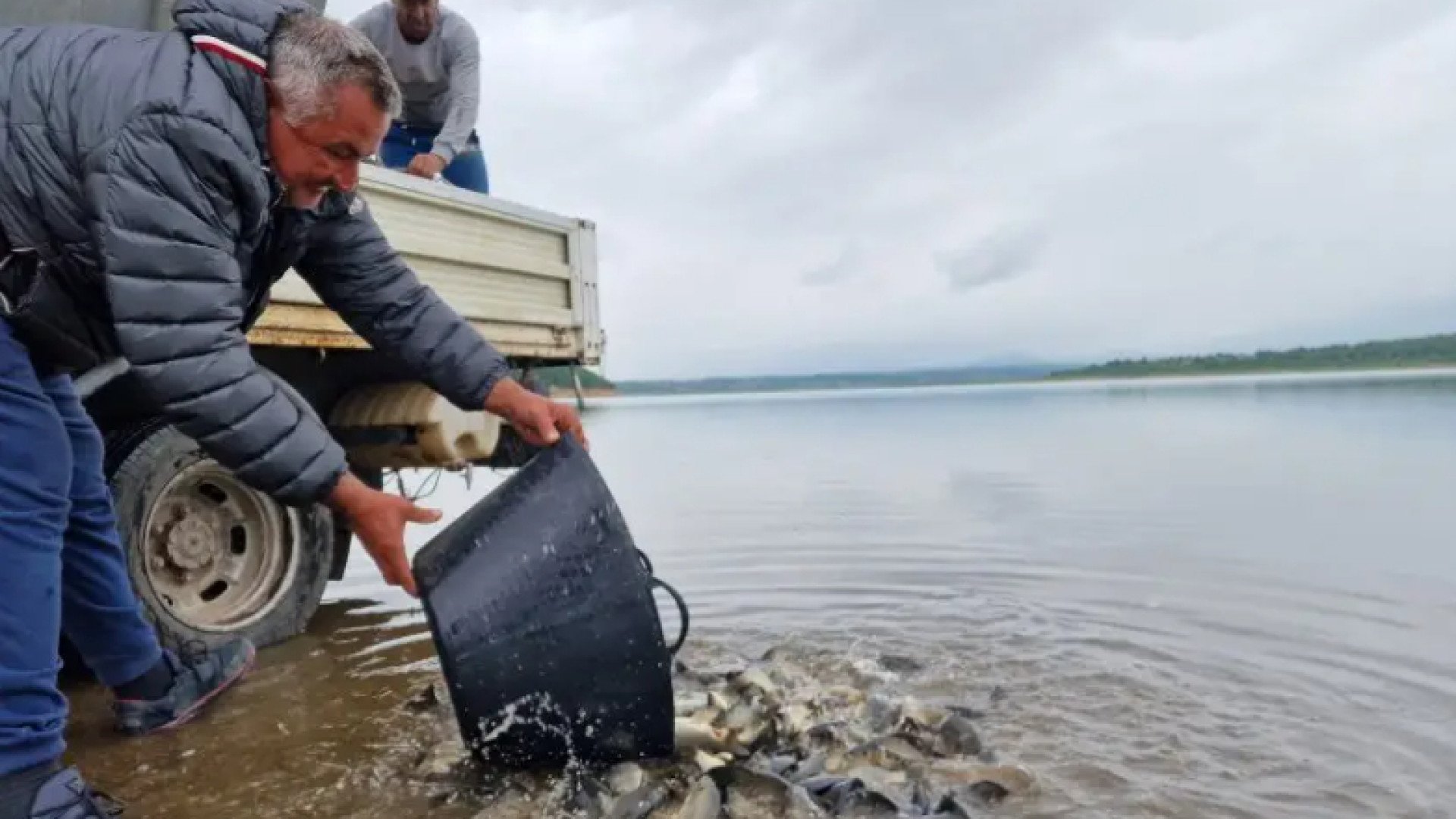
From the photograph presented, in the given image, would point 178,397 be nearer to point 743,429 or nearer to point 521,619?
point 521,619

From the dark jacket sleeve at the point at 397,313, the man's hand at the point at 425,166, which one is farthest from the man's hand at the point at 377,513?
the man's hand at the point at 425,166

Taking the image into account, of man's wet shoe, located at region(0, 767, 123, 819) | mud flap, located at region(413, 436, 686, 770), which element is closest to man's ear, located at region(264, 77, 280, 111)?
mud flap, located at region(413, 436, 686, 770)

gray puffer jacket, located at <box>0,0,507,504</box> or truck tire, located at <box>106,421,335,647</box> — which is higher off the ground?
gray puffer jacket, located at <box>0,0,507,504</box>

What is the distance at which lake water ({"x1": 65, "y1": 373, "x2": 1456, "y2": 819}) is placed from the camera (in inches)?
142

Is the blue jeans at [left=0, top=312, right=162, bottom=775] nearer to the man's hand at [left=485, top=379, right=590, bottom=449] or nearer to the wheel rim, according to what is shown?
the man's hand at [left=485, top=379, right=590, bottom=449]

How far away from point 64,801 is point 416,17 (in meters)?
5.13

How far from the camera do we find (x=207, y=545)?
15.7 feet

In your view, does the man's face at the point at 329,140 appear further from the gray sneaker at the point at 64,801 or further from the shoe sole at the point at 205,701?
the shoe sole at the point at 205,701

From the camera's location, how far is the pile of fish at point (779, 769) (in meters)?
3.20

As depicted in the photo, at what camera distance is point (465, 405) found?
11.3ft

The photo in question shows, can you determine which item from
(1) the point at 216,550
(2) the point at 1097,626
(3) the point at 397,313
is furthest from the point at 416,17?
(2) the point at 1097,626

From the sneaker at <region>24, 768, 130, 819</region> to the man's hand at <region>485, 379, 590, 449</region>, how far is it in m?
1.47

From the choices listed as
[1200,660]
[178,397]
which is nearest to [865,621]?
[1200,660]

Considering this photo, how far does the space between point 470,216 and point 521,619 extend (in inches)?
126
